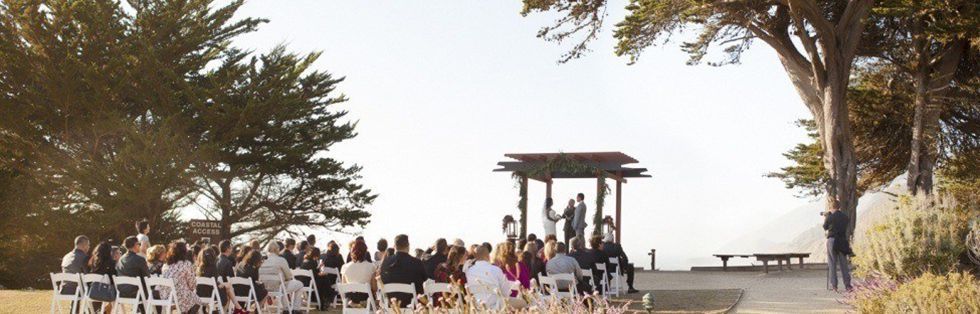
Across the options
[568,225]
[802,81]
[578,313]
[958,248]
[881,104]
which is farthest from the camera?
[881,104]

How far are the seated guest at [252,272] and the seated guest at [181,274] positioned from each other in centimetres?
112

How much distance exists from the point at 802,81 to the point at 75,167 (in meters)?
20.0

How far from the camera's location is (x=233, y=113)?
106 feet

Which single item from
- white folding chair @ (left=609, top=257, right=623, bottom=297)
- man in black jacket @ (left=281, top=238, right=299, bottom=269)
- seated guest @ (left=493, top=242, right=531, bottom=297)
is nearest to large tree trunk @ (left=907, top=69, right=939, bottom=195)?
white folding chair @ (left=609, top=257, right=623, bottom=297)

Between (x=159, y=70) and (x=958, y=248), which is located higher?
(x=159, y=70)

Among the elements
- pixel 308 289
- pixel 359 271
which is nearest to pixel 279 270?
pixel 308 289

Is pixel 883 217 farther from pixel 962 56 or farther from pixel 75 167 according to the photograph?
pixel 75 167

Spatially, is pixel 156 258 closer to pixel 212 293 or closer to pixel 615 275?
pixel 212 293

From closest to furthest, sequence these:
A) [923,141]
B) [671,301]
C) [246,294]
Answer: [246,294] → [671,301] → [923,141]

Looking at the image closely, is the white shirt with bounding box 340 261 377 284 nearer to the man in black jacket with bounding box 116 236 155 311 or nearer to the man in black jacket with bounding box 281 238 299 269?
the man in black jacket with bounding box 116 236 155 311

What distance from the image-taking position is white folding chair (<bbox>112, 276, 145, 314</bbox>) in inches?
445

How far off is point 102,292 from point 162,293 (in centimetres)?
100

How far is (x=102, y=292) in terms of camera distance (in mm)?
12273

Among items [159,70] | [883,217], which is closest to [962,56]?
[883,217]
